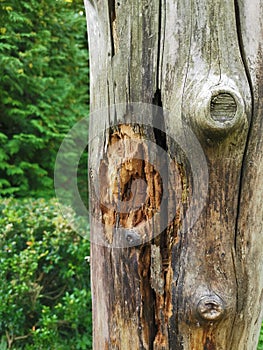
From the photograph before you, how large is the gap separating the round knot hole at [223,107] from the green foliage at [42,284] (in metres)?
2.73

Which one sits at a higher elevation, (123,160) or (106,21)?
(106,21)

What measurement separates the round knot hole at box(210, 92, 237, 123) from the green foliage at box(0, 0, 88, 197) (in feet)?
19.4

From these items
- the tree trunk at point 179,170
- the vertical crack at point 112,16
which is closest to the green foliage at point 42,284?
the tree trunk at point 179,170

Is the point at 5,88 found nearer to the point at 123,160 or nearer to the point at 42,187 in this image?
the point at 42,187

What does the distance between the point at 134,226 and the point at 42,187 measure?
6.27 m

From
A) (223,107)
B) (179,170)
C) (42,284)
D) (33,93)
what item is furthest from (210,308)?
(33,93)

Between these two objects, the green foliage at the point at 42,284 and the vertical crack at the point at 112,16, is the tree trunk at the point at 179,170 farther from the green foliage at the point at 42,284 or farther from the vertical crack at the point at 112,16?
the green foliage at the point at 42,284

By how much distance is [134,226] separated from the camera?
1561mm

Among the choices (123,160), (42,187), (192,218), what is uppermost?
(42,187)

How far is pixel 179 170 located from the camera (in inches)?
58.6

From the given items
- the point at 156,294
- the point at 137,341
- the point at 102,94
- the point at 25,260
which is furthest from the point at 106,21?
the point at 25,260

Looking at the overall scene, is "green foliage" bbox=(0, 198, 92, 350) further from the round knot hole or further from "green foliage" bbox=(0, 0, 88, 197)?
"green foliage" bbox=(0, 0, 88, 197)

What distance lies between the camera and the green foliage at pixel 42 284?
379 cm

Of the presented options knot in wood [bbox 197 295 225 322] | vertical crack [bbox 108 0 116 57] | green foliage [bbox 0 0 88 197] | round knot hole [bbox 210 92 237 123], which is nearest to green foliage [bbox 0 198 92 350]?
knot in wood [bbox 197 295 225 322]
